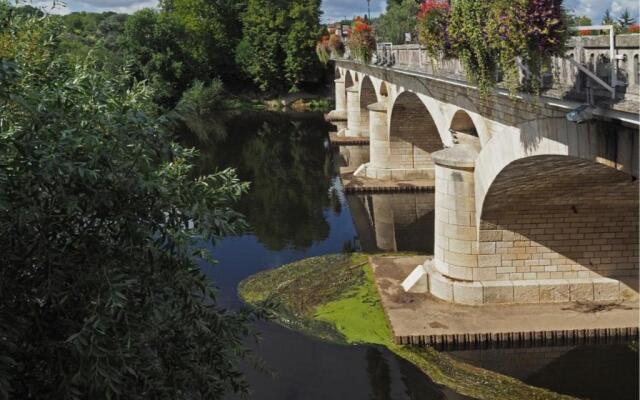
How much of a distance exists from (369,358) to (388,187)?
47.9ft

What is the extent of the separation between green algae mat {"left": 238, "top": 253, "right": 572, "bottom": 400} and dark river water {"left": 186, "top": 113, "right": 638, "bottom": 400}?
10.4 inches

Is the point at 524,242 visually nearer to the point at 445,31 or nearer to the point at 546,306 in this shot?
the point at 546,306

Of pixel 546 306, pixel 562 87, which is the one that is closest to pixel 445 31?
pixel 562 87

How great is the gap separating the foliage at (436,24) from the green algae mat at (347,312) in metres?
4.87

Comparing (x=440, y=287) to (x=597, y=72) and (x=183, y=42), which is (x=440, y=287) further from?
(x=183, y=42)

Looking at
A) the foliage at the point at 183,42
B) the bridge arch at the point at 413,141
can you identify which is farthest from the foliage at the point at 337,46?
the foliage at the point at 183,42

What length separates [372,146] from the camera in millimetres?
28688

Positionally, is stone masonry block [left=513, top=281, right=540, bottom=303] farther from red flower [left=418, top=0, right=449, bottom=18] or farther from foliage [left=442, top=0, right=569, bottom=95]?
red flower [left=418, top=0, right=449, bottom=18]

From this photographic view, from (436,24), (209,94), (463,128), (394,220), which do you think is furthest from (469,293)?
(209,94)

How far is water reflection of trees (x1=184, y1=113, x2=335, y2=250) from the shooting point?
22594 mm

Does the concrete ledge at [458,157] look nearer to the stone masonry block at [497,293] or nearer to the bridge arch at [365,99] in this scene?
the stone masonry block at [497,293]

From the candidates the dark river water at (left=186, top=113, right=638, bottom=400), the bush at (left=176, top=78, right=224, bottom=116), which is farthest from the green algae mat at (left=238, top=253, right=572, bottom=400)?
the bush at (left=176, top=78, right=224, bottom=116)

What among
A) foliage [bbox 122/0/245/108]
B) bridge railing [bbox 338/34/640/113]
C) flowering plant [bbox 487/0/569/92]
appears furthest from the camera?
foliage [bbox 122/0/245/108]

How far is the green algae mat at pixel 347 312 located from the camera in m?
11.2
